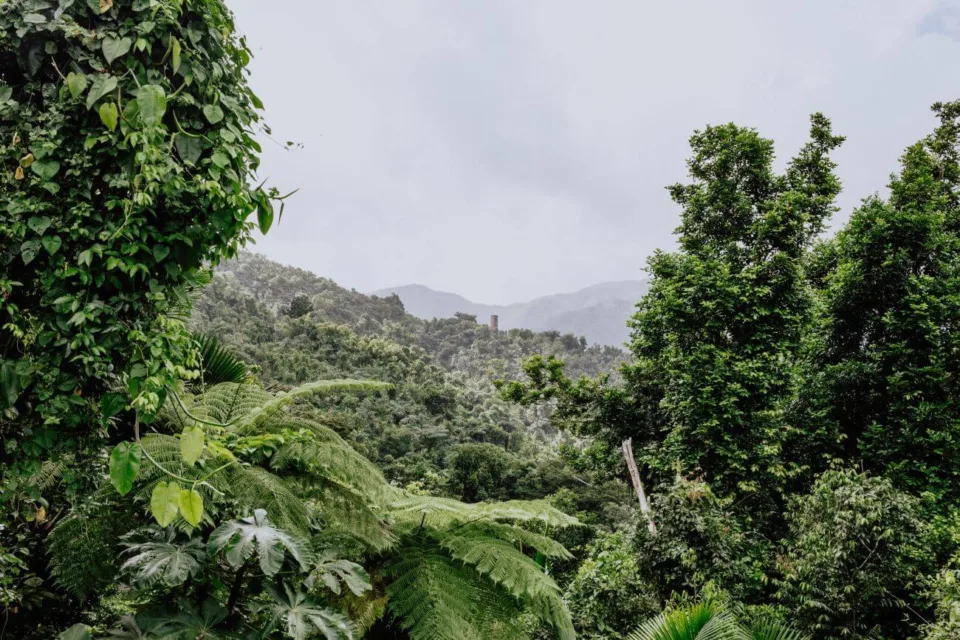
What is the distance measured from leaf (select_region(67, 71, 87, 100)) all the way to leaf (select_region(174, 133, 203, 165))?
0.22 metres

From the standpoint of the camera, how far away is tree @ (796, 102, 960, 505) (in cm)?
611

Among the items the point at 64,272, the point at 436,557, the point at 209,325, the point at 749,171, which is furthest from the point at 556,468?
the point at 64,272

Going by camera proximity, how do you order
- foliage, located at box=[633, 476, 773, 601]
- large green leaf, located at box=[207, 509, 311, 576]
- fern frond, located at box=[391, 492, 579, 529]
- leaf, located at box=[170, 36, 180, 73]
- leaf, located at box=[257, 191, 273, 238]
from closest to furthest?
leaf, located at box=[170, 36, 180, 73] < leaf, located at box=[257, 191, 273, 238] < large green leaf, located at box=[207, 509, 311, 576] < fern frond, located at box=[391, 492, 579, 529] < foliage, located at box=[633, 476, 773, 601]

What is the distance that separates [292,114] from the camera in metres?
2.32

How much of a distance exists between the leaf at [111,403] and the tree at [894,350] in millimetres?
7539

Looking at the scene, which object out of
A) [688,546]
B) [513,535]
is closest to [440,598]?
[513,535]

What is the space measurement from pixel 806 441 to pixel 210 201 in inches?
312

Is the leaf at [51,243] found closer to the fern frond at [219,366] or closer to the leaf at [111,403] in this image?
the leaf at [111,403]

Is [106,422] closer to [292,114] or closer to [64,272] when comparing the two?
[64,272]

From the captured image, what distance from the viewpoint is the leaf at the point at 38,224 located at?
1247mm

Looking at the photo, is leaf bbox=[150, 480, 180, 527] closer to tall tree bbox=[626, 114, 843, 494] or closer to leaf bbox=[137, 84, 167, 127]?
leaf bbox=[137, 84, 167, 127]

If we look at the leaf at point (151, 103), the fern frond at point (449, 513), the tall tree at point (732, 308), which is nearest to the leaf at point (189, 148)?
the leaf at point (151, 103)

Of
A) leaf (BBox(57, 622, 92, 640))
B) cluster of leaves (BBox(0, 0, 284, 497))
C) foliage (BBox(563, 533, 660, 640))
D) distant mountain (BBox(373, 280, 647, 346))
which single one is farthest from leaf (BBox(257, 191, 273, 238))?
distant mountain (BBox(373, 280, 647, 346))

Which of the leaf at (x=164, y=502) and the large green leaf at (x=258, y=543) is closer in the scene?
the leaf at (x=164, y=502)
